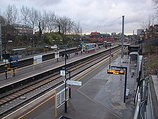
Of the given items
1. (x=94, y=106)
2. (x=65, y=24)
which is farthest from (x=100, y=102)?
(x=65, y=24)

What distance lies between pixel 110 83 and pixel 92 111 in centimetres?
637

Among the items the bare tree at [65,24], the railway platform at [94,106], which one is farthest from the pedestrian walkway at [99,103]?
the bare tree at [65,24]

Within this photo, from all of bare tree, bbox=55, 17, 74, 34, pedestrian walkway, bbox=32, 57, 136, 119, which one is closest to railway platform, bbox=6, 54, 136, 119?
pedestrian walkway, bbox=32, 57, 136, 119

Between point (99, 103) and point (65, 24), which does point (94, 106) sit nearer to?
point (99, 103)

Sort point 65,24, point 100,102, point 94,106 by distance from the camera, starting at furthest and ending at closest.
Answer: point 65,24, point 100,102, point 94,106

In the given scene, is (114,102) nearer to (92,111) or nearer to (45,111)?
(92,111)

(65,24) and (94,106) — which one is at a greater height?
(65,24)

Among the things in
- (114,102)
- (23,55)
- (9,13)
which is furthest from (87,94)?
(9,13)

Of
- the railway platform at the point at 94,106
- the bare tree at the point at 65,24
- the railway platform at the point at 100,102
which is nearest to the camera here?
the railway platform at the point at 94,106

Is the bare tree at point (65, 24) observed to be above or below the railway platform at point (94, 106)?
above

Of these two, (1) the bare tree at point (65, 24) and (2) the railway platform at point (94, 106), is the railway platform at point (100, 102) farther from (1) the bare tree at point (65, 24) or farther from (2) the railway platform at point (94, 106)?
(1) the bare tree at point (65, 24)

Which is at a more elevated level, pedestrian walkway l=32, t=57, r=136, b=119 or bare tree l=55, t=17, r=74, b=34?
bare tree l=55, t=17, r=74, b=34

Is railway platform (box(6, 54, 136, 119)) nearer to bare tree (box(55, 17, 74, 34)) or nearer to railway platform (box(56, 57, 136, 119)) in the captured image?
railway platform (box(56, 57, 136, 119))

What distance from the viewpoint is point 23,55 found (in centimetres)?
2920
